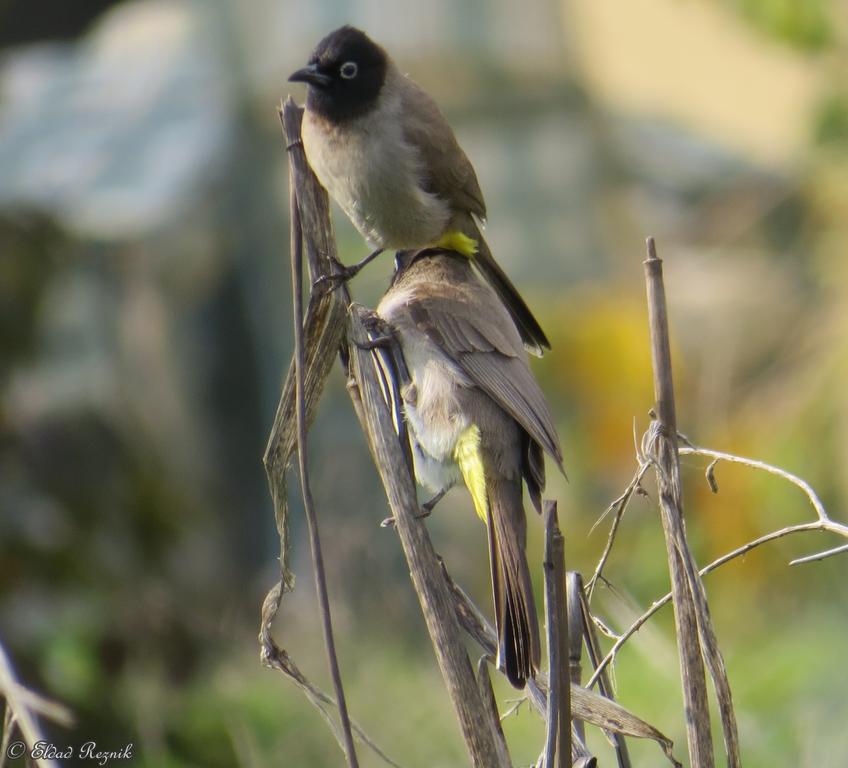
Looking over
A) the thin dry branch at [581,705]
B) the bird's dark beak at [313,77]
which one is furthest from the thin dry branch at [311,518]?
the bird's dark beak at [313,77]

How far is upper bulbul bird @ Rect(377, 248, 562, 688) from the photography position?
247 cm

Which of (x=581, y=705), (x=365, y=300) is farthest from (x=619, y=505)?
(x=365, y=300)

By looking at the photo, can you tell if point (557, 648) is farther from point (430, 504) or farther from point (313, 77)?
point (313, 77)

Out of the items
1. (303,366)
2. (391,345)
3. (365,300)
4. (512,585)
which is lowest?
(365,300)

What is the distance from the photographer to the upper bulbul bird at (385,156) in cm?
303

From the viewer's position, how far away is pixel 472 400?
8.73ft

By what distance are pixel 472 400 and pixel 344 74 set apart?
81 cm

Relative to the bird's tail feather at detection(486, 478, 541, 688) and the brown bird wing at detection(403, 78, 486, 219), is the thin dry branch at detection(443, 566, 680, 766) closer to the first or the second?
the bird's tail feather at detection(486, 478, 541, 688)

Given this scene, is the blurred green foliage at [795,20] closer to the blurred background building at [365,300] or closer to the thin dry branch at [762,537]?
the blurred background building at [365,300]

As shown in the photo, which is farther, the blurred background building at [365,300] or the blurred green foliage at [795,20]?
the blurred green foliage at [795,20]

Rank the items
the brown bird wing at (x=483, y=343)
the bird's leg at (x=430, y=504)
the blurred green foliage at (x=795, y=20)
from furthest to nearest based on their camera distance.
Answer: the blurred green foliage at (x=795, y=20)
the brown bird wing at (x=483, y=343)
the bird's leg at (x=430, y=504)

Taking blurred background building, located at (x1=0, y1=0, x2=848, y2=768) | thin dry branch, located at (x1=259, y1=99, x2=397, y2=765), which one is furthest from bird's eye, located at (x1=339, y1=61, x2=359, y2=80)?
blurred background building, located at (x1=0, y1=0, x2=848, y2=768)

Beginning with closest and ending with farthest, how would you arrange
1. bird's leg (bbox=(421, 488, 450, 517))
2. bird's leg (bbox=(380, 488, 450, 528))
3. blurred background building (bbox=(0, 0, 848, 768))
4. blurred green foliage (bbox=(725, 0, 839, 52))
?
bird's leg (bbox=(380, 488, 450, 528)), bird's leg (bbox=(421, 488, 450, 517)), blurred background building (bbox=(0, 0, 848, 768)), blurred green foliage (bbox=(725, 0, 839, 52))

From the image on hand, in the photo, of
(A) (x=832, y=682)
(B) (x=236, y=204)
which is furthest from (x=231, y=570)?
(A) (x=832, y=682)
